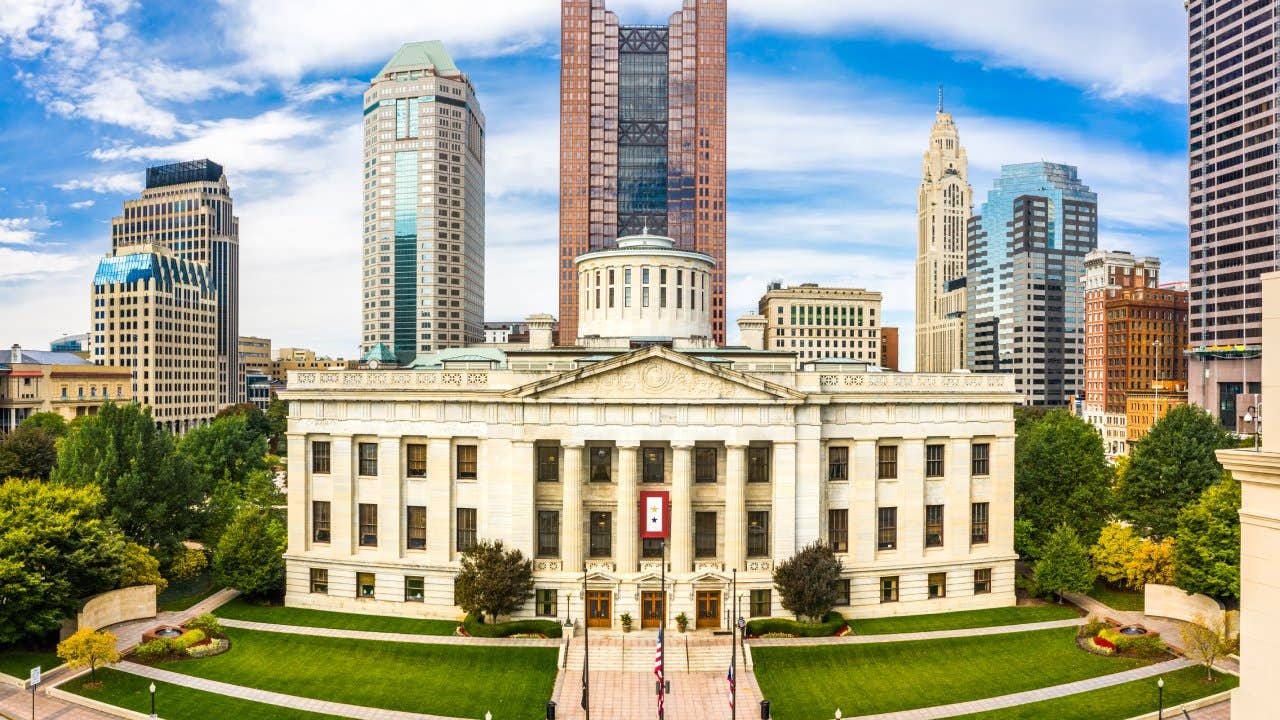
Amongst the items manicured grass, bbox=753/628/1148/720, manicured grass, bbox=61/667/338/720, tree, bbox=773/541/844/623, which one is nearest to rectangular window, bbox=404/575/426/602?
manicured grass, bbox=61/667/338/720

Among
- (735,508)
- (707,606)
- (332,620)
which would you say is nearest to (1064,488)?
(735,508)

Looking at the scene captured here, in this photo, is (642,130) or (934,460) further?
(642,130)

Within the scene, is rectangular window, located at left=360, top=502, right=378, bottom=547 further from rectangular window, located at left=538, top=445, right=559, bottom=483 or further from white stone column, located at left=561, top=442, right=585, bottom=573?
white stone column, located at left=561, top=442, right=585, bottom=573

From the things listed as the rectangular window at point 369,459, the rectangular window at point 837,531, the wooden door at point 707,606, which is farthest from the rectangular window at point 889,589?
the rectangular window at point 369,459

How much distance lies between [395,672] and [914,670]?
29.3m

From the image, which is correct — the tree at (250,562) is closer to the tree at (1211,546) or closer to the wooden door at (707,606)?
the wooden door at (707,606)

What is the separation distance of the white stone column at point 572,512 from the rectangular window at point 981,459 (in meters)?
28.4

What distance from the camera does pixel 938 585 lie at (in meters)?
57.6

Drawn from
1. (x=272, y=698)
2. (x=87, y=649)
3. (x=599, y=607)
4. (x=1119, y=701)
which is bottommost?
(x=272, y=698)

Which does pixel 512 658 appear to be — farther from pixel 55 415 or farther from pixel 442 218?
pixel 442 218

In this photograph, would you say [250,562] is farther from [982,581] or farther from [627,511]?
[982,581]

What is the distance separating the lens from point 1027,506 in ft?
219

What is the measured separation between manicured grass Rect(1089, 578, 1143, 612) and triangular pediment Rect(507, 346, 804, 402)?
27049mm

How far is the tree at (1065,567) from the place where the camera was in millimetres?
55719
